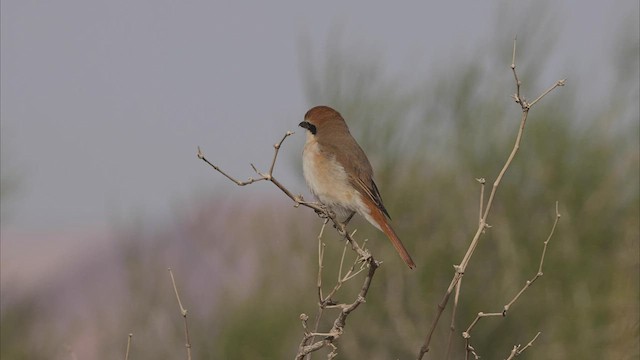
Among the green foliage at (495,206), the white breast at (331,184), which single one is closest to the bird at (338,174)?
the white breast at (331,184)

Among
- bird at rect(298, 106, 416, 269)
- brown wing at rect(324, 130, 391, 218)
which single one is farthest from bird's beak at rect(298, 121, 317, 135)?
brown wing at rect(324, 130, 391, 218)

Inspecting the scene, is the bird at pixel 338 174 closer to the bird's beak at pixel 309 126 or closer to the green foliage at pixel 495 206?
the bird's beak at pixel 309 126

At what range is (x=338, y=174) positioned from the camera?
21.9ft

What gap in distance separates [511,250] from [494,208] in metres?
0.73

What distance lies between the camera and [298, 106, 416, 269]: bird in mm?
6641

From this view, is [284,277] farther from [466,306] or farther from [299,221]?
[466,306]

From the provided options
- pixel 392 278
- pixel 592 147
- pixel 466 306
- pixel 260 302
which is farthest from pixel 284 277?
pixel 592 147

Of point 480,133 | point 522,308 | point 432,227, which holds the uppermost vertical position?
point 480,133

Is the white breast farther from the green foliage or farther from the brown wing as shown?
the green foliage

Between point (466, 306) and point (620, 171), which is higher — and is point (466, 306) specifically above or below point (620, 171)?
below

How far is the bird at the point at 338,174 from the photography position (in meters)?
6.64

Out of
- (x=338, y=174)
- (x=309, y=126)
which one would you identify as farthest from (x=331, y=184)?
(x=309, y=126)

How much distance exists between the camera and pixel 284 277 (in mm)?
13672

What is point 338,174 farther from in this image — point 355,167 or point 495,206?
point 495,206
